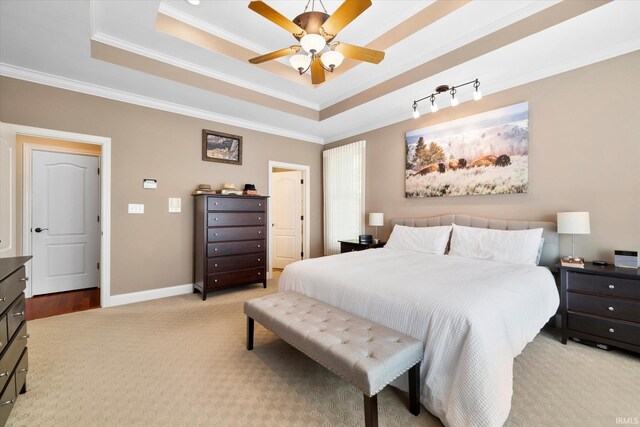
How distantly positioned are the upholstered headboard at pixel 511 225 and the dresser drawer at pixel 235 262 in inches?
96.8

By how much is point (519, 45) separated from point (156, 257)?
196 inches

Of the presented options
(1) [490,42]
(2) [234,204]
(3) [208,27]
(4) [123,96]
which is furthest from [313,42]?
(4) [123,96]

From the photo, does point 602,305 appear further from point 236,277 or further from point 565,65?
point 236,277

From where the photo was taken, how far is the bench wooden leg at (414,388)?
1616 millimetres

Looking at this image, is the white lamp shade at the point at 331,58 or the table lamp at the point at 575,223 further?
the table lamp at the point at 575,223

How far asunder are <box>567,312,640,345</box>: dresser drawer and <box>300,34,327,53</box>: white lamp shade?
3234 millimetres

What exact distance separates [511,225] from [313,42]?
2.89m

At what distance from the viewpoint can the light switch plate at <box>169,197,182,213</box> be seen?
402cm

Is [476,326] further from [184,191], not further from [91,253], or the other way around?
[91,253]

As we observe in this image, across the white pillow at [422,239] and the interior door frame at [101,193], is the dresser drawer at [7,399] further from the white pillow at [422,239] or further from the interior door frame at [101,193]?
the white pillow at [422,239]

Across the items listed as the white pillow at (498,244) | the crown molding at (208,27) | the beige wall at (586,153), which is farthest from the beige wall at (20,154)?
the beige wall at (586,153)

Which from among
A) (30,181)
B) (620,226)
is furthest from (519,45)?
(30,181)

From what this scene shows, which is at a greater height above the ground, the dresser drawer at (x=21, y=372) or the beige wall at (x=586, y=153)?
the beige wall at (x=586, y=153)

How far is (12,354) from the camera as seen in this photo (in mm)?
1579
